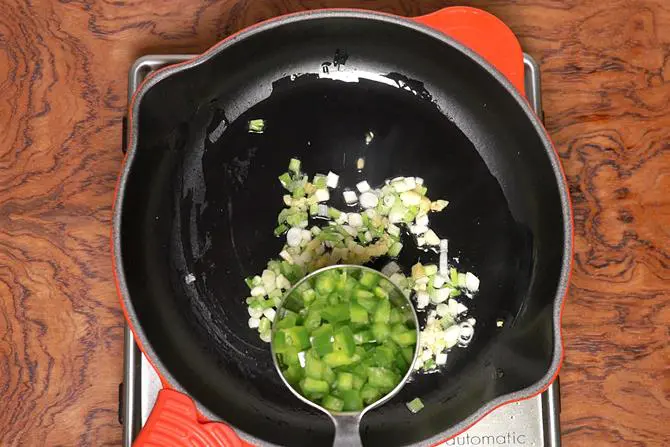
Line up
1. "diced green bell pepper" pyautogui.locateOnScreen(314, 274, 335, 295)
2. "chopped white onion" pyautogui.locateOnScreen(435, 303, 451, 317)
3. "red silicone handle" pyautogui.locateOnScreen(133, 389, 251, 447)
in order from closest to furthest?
"red silicone handle" pyautogui.locateOnScreen(133, 389, 251, 447)
"diced green bell pepper" pyautogui.locateOnScreen(314, 274, 335, 295)
"chopped white onion" pyautogui.locateOnScreen(435, 303, 451, 317)

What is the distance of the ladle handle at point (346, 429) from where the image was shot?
0.95 meters

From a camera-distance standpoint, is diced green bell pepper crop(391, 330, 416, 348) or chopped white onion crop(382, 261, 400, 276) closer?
diced green bell pepper crop(391, 330, 416, 348)

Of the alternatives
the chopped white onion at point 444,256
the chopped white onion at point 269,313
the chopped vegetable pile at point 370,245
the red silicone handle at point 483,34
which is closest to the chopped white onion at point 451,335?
the chopped vegetable pile at point 370,245

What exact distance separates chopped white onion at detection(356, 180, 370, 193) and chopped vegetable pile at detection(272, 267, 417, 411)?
0.20 metres

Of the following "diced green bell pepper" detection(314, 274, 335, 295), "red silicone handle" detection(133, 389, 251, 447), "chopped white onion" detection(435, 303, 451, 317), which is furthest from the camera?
"chopped white onion" detection(435, 303, 451, 317)

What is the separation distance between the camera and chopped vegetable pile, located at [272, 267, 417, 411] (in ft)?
3.18

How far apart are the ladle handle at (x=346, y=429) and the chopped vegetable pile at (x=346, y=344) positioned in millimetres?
14

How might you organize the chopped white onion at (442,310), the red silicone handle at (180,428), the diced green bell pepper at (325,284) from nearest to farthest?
the red silicone handle at (180,428) → the diced green bell pepper at (325,284) → the chopped white onion at (442,310)

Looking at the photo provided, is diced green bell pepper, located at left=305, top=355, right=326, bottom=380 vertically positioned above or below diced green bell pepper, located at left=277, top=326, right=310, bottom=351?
below

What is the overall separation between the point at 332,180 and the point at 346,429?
17.7 inches

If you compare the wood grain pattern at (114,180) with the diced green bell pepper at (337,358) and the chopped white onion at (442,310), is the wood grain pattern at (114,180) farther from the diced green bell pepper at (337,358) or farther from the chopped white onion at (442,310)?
the diced green bell pepper at (337,358)

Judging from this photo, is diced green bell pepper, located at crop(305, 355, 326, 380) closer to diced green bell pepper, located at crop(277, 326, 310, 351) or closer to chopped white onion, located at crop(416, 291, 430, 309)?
diced green bell pepper, located at crop(277, 326, 310, 351)

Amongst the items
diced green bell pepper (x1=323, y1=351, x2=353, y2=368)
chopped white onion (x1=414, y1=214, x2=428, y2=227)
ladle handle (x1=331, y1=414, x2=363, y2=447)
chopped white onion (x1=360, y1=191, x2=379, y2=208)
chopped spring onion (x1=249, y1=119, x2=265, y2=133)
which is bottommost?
ladle handle (x1=331, y1=414, x2=363, y2=447)

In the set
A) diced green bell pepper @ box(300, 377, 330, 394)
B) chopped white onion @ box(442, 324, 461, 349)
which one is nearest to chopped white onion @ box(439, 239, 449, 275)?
chopped white onion @ box(442, 324, 461, 349)
